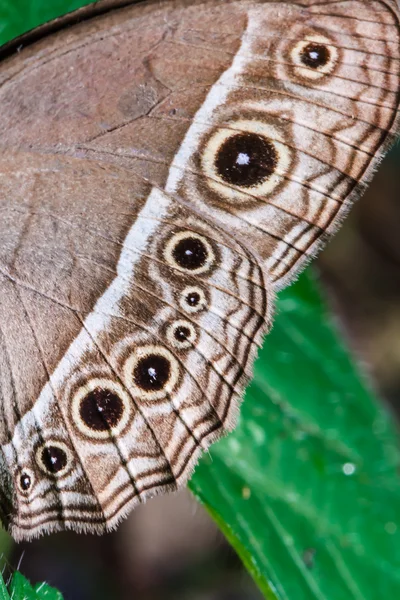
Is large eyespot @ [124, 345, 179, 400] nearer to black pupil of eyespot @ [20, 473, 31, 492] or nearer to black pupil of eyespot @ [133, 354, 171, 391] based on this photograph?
black pupil of eyespot @ [133, 354, 171, 391]

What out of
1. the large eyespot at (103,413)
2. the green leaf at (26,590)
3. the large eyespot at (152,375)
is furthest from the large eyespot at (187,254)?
the green leaf at (26,590)

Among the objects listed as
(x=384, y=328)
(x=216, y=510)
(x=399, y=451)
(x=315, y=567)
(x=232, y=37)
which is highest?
(x=232, y=37)

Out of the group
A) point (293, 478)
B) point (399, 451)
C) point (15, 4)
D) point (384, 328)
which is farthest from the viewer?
point (384, 328)

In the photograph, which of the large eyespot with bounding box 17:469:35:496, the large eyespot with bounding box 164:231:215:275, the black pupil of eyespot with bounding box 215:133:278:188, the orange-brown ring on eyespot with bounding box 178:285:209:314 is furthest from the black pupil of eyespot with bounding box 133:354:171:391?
the black pupil of eyespot with bounding box 215:133:278:188

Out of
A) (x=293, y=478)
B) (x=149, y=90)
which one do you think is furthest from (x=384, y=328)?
(x=149, y=90)

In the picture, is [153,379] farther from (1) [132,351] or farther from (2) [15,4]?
(2) [15,4]

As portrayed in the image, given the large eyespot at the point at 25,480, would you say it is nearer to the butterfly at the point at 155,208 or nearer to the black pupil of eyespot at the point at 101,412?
the butterfly at the point at 155,208

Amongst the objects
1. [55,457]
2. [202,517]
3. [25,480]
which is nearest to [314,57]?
[55,457]
